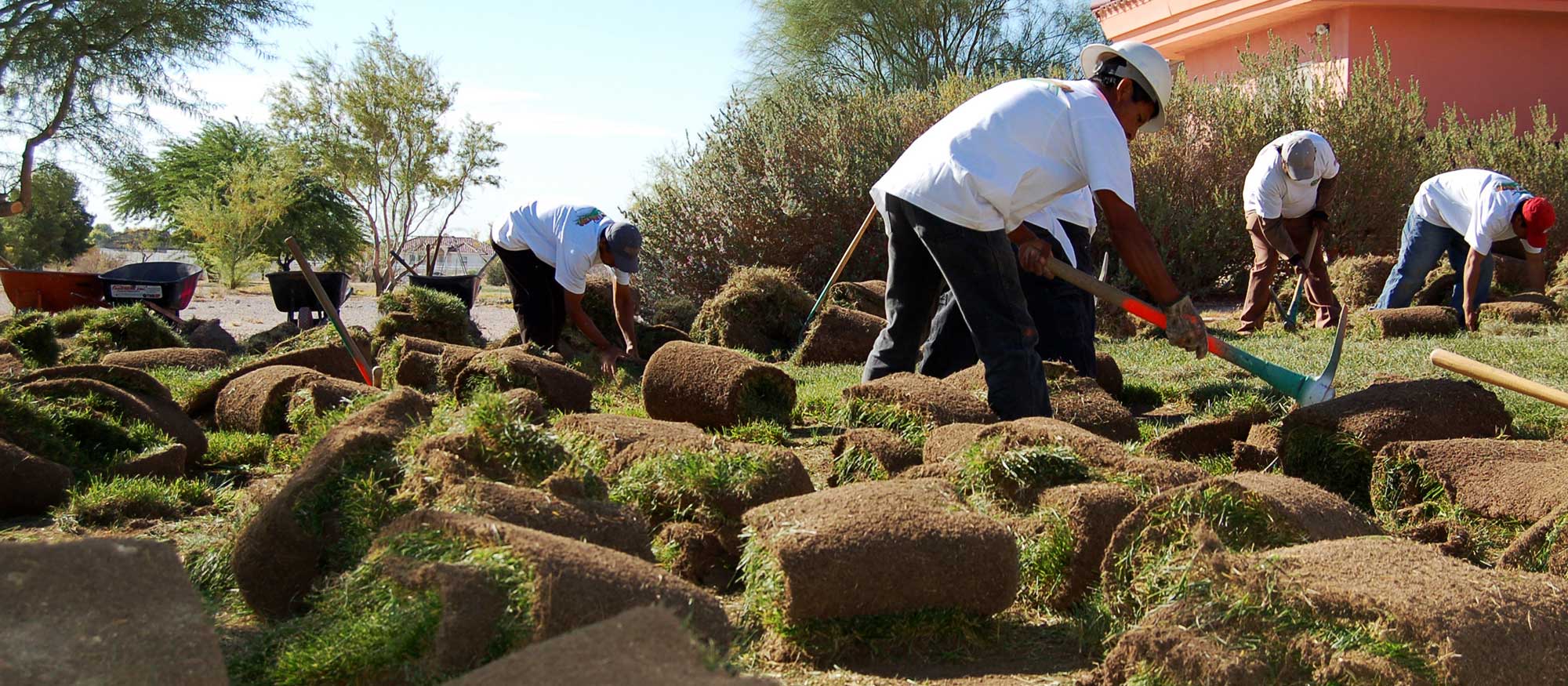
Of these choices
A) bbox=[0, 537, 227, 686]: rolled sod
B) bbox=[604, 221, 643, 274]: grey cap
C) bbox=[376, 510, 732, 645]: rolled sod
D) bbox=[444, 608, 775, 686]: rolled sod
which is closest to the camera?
bbox=[444, 608, 775, 686]: rolled sod

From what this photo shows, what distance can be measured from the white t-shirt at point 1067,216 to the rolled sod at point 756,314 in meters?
3.58

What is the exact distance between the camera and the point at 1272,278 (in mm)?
10406

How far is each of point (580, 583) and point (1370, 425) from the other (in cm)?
320

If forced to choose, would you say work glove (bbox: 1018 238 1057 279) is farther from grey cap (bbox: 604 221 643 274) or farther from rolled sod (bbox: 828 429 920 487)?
grey cap (bbox: 604 221 643 274)

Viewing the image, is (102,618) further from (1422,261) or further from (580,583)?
(1422,261)

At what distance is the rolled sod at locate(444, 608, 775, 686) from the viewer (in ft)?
6.35

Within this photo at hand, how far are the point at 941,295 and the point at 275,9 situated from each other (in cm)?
1608

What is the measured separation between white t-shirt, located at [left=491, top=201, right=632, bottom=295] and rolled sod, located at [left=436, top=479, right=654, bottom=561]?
484 cm

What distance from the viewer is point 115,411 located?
5410 mm

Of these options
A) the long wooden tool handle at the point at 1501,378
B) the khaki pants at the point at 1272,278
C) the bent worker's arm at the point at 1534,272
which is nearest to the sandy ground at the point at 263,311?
the khaki pants at the point at 1272,278

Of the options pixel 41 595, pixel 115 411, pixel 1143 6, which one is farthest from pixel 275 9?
pixel 41 595

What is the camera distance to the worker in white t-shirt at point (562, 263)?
786 centimetres

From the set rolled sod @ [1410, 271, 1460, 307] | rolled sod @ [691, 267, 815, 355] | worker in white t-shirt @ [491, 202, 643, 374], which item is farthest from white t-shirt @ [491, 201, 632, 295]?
rolled sod @ [1410, 271, 1460, 307]

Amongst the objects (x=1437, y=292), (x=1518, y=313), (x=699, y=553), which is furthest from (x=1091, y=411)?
(x=1437, y=292)
